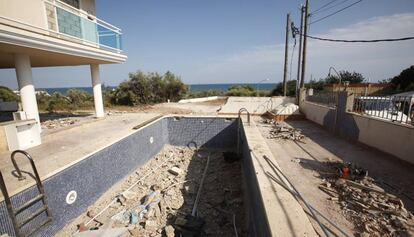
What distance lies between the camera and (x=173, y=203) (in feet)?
18.9

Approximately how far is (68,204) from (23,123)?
2625mm

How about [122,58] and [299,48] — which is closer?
[122,58]

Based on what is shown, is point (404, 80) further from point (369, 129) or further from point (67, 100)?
point (67, 100)

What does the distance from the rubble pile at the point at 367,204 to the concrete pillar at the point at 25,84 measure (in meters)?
7.70

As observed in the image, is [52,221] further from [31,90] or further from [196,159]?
[196,159]

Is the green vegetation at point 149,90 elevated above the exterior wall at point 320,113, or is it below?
above

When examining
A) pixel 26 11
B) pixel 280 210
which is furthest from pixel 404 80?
pixel 26 11

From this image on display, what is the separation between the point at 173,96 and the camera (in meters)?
23.4

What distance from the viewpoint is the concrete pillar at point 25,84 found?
610cm

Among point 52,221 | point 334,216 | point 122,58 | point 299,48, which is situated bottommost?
point 52,221

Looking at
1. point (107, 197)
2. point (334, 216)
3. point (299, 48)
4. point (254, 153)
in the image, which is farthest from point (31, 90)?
point (299, 48)

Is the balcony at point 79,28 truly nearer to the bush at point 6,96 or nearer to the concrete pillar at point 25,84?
the concrete pillar at point 25,84

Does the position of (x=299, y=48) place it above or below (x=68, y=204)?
above

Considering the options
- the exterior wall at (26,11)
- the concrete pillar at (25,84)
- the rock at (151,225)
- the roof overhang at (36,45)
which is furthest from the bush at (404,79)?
the concrete pillar at (25,84)
